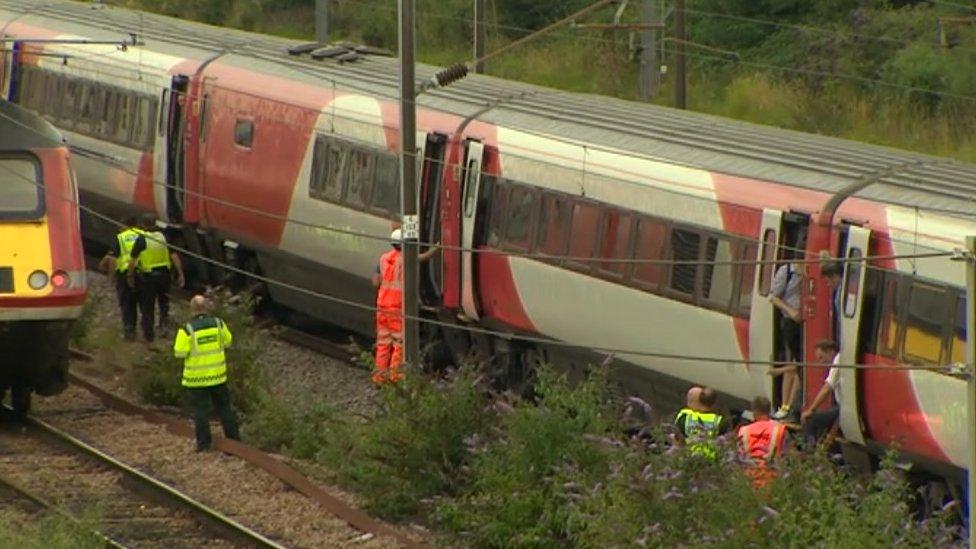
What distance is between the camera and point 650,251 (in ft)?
60.2

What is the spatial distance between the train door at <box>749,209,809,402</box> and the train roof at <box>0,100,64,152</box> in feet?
20.0

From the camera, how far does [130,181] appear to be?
27.2 metres

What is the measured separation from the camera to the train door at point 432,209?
21328 millimetres

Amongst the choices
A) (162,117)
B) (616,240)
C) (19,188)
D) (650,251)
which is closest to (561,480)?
(650,251)

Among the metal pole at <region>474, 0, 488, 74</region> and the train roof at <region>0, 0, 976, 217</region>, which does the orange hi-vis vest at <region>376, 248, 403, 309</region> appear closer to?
the train roof at <region>0, 0, 976, 217</region>

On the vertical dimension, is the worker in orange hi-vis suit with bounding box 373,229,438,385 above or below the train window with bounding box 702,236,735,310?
below

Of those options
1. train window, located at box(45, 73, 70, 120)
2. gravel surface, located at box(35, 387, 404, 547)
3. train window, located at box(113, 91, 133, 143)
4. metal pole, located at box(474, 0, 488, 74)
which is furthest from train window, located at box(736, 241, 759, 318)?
metal pole, located at box(474, 0, 488, 74)

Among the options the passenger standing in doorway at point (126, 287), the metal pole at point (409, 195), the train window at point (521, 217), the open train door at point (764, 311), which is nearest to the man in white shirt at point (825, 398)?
the open train door at point (764, 311)

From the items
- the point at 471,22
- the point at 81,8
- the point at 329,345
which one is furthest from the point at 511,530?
the point at 471,22

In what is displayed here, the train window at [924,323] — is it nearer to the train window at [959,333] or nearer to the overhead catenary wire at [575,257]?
the train window at [959,333]

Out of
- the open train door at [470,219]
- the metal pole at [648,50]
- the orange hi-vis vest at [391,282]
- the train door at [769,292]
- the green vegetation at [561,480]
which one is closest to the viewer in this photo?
the green vegetation at [561,480]

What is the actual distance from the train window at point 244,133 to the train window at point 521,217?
511cm

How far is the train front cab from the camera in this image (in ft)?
59.1

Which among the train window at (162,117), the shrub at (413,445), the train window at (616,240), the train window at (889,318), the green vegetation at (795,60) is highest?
the train window at (889,318)
